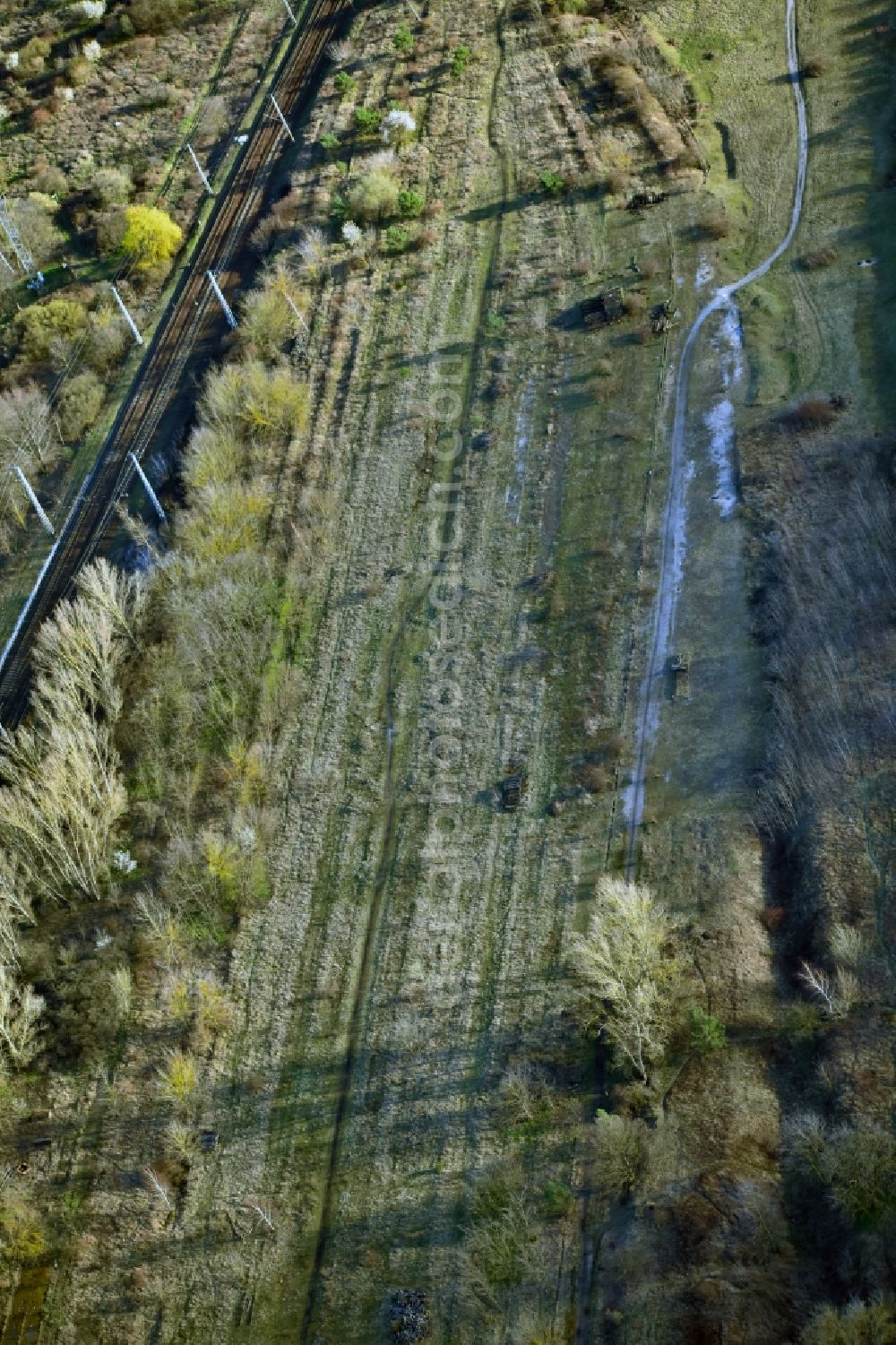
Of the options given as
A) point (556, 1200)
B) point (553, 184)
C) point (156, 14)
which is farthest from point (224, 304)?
point (556, 1200)

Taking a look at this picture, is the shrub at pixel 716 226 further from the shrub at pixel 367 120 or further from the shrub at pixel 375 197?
the shrub at pixel 367 120

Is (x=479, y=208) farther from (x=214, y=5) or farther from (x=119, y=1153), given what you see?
(x=119, y=1153)

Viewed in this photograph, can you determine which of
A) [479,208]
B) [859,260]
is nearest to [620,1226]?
[859,260]

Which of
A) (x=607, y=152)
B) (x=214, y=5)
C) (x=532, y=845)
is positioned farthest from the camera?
(x=214, y=5)

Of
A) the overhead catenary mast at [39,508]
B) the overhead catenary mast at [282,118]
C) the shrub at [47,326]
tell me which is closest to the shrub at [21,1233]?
the overhead catenary mast at [39,508]

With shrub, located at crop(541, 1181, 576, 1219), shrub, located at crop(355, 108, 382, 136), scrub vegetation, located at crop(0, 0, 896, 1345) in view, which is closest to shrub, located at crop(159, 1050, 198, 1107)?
scrub vegetation, located at crop(0, 0, 896, 1345)

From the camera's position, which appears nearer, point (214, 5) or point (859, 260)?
point (859, 260)
